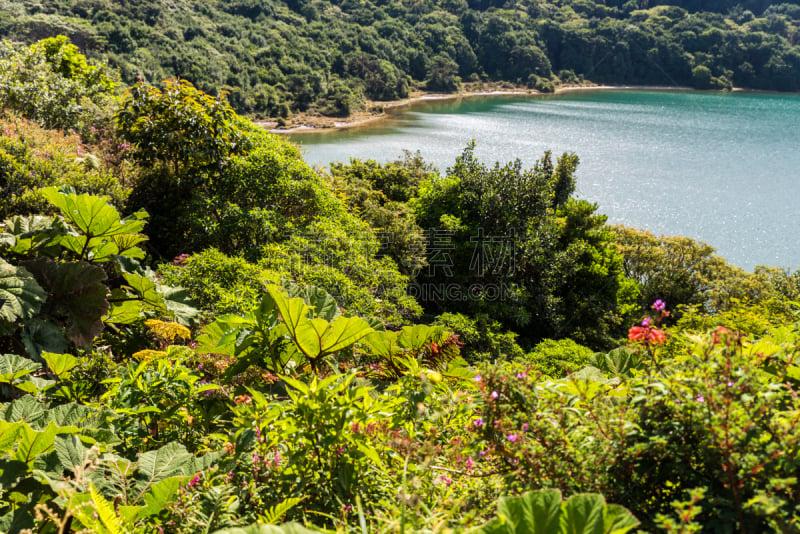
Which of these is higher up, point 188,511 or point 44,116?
point 44,116

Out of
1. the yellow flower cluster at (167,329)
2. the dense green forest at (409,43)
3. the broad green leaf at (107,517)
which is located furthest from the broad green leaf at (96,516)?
the dense green forest at (409,43)

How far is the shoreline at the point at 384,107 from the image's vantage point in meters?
45.9

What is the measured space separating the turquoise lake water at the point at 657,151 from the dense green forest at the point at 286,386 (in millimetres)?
3410

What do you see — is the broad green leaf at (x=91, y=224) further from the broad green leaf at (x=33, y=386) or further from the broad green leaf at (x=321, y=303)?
the broad green leaf at (x=321, y=303)

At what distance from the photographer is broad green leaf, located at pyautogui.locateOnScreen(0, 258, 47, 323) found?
2.51m

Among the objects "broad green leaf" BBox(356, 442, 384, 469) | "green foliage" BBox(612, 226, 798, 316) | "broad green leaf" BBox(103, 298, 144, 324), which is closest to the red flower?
"broad green leaf" BBox(356, 442, 384, 469)

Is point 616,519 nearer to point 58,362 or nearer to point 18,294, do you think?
point 58,362

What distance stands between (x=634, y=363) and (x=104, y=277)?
298 centimetres

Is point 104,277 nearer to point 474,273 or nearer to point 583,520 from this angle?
point 583,520

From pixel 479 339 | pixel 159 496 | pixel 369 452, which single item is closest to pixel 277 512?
pixel 369 452

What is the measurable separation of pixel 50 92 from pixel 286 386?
907 cm

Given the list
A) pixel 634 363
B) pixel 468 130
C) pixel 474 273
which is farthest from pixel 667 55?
pixel 634 363

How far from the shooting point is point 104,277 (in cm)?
289

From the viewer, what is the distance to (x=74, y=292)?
2.88 metres
